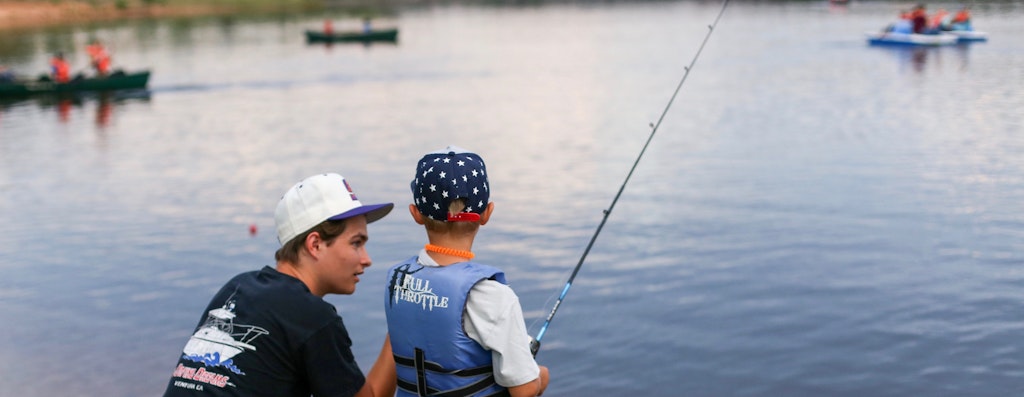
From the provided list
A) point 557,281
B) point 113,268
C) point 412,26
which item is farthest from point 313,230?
point 412,26

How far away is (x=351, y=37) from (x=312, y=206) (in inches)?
2430

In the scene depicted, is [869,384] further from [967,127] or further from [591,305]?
[967,127]

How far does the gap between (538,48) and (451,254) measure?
60194mm

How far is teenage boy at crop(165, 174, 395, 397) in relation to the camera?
384cm

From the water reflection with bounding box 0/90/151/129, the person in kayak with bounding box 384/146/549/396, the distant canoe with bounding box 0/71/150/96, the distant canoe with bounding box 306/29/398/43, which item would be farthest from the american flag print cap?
the distant canoe with bounding box 306/29/398/43

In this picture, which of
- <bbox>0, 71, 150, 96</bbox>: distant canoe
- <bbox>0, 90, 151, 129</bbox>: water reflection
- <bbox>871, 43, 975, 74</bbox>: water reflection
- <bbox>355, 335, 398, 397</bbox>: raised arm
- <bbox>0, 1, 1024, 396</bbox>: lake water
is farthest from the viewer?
<bbox>871, 43, 975, 74</bbox>: water reflection

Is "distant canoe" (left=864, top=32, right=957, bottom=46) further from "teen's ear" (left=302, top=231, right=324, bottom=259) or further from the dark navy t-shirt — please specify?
the dark navy t-shirt

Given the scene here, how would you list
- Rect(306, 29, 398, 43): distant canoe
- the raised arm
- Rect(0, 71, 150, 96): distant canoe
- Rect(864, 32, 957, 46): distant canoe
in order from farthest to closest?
Rect(306, 29, 398, 43): distant canoe
Rect(864, 32, 957, 46): distant canoe
Rect(0, 71, 150, 96): distant canoe
the raised arm

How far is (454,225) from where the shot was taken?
402cm

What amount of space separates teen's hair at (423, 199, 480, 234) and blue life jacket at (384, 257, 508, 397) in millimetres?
144

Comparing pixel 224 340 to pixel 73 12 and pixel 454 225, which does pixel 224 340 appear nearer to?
pixel 454 225

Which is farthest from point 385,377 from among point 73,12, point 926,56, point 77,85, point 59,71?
point 73,12

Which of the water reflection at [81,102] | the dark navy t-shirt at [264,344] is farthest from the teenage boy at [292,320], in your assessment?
the water reflection at [81,102]

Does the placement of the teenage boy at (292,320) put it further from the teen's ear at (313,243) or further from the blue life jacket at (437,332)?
the blue life jacket at (437,332)
